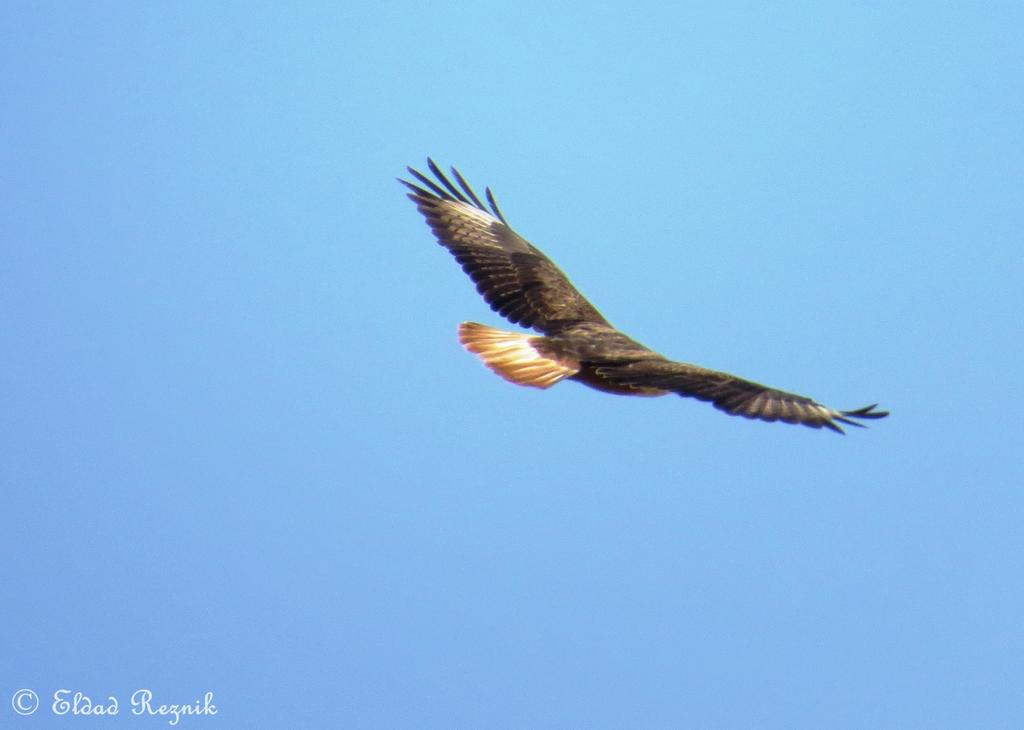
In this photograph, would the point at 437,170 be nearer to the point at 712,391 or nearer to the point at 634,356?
the point at 634,356

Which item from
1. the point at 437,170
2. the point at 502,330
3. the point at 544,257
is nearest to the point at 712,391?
the point at 502,330

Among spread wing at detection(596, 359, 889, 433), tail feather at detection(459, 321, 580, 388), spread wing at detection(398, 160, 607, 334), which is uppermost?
spread wing at detection(398, 160, 607, 334)

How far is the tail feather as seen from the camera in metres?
5.47

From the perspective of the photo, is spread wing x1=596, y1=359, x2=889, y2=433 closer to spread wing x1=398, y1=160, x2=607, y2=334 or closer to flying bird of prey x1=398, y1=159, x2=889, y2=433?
flying bird of prey x1=398, y1=159, x2=889, y2=433

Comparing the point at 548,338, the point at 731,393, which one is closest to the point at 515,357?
the point at 548,338

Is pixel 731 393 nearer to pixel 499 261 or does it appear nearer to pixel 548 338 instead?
pixel 548 338

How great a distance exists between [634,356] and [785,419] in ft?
3.20

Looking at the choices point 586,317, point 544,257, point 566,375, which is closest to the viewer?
point 566,375

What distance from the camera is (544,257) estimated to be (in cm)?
684

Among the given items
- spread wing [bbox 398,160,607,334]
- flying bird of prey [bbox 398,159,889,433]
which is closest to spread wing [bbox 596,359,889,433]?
flying bird of prey [bbox 398,159,889,433]

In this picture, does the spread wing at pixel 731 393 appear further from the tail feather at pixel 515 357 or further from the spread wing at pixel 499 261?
the spread wing at pixel 499 261

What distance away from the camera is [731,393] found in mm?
4922

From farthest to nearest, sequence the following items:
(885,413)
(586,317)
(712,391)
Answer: (586,317)
(712,391)
(885,413)

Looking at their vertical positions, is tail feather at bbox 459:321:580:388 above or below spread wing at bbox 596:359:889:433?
above
